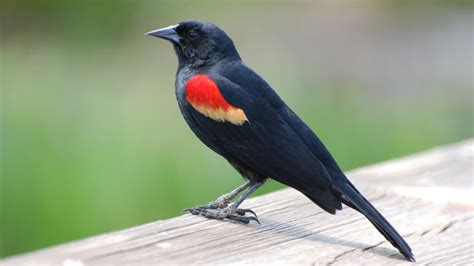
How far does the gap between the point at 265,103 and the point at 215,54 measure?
38 centimetres

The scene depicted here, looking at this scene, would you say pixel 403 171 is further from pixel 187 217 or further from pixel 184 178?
pixel 184 178

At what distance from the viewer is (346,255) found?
2.46m

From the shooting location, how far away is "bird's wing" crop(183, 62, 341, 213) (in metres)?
2.90

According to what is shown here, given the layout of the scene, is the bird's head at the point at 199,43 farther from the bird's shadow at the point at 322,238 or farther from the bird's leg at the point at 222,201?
the bird's shadow at the point at 322,238

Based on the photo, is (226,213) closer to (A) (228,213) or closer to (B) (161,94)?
(A) (228,213)

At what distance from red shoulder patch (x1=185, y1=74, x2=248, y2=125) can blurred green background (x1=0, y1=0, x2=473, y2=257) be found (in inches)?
52.5

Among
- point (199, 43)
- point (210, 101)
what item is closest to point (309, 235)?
point (210, 101)

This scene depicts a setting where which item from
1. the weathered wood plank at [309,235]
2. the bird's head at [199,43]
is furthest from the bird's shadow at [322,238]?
the bird's head at [199,43]

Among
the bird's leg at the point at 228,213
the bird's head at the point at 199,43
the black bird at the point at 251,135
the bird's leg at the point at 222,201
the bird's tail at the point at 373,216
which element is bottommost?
the bird's leg at the point at 222,201

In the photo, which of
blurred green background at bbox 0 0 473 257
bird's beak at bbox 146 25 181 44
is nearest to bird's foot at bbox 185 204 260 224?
bird's beak at bbox 146 25 181 44

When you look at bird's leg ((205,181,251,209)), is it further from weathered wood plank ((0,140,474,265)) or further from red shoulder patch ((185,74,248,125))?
red shoulder patch ((185,74,248,125))

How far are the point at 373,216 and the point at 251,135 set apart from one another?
0.57 m

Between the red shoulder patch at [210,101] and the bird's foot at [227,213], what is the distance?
0.31 meters

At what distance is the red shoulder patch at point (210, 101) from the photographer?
305cm
